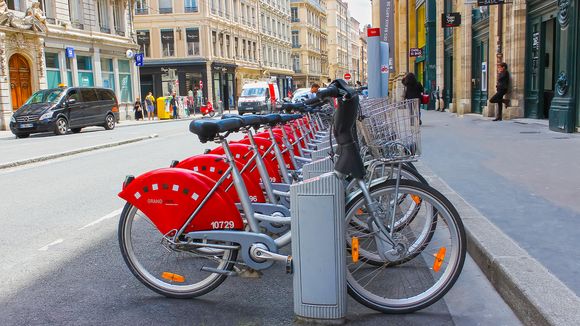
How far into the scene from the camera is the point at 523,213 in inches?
193

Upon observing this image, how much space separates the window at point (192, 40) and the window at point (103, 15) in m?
13.1

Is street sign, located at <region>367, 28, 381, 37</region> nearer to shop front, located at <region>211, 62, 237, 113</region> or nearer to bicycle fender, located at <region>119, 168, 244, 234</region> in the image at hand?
bicycle fender, located at <region>119, 168, 244, 234</region>

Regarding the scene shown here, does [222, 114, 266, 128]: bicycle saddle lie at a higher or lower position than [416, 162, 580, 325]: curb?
higher

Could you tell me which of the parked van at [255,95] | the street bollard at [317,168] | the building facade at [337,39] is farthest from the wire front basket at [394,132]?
the building facade at [337,39]

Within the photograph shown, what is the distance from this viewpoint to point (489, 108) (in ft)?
59.5

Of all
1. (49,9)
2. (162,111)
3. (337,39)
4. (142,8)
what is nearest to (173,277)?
(49,9)

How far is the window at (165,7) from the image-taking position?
49500 millimetres

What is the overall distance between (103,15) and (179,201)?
36.4 metres

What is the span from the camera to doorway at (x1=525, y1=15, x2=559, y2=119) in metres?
14.1

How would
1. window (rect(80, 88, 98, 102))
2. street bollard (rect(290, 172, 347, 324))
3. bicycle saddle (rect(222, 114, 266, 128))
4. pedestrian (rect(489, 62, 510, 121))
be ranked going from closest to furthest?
street bollard (rect(290, 172, 347, 324)) → bicycle saddle (rect(222, 114, 266, 128)) → pedestrian (rect(489, 62, 510, 121)) → window (rect(80, 88, 98, 102))

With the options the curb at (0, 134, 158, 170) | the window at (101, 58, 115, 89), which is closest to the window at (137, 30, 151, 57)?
the window at (101, 58, 115, 89)

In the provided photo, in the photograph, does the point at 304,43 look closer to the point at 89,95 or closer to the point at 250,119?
the point at 89,95

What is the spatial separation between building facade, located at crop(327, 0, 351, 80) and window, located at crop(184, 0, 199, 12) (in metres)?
57.3

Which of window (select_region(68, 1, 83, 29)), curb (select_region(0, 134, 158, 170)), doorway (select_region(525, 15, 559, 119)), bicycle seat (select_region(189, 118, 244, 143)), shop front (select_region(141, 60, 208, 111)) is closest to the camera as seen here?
bicycle seat (select_region(189, 118, 244, 143))
